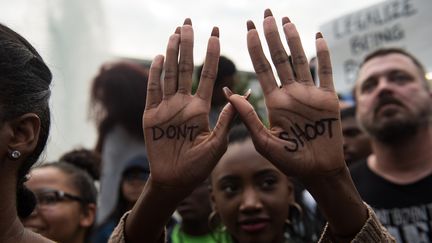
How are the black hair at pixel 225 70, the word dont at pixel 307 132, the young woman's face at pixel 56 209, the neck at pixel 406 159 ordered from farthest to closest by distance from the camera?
the black hair at pixel 225 70, the neck at pixel 406 159, the young woman's face at pixel 56 209, the word dont at pixel 307 132

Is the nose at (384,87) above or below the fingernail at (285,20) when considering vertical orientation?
below

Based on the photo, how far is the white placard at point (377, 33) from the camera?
4.78 meters

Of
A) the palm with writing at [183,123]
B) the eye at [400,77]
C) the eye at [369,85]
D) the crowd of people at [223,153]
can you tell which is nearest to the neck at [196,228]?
the crowd of people at [223,153]

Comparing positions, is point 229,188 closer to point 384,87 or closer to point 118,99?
point 384,87

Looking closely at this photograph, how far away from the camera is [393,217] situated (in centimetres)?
286

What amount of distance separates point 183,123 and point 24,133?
453mm

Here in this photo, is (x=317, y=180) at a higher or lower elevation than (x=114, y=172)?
higher

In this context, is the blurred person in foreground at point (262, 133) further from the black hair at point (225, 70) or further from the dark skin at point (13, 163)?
the black hair at point (225, 70)

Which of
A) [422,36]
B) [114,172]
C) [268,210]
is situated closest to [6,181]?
[268,210]

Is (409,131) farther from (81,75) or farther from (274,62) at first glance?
(81,75)

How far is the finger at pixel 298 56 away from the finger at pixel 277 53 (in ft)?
0.07

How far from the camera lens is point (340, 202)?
1563 mm

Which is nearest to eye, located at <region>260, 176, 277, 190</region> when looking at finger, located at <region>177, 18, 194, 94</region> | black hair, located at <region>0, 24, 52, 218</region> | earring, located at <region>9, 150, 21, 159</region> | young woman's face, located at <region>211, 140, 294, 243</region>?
young woman's face, located at <region>211, 140, 294, 243</region>

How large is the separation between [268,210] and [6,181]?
3.57 feet
